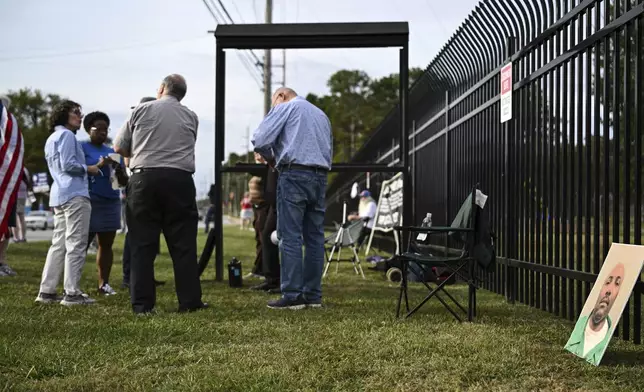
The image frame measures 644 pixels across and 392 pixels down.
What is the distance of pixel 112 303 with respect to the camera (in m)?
6.73

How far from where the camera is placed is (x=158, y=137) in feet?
20.3

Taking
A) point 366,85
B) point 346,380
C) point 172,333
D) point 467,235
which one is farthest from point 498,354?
point 366,85

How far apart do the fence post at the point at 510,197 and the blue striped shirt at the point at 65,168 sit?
384 centimetres

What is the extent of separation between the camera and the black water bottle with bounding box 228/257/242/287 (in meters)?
8.41

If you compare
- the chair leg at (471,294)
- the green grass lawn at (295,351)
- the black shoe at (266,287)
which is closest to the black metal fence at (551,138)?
the green grass lawn at (295,351)

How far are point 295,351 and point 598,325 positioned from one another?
168 cm

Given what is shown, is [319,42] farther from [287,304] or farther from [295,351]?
[295,351]

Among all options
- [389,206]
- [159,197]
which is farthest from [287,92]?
[389,206]

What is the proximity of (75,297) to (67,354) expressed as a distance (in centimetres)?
254

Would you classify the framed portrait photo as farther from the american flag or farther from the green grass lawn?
the american flag

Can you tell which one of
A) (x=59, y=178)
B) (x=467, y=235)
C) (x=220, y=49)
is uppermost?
(x=220, y=49)

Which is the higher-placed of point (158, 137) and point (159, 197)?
point (158, 137)

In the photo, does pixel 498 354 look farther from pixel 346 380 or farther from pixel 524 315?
pixel 524 315

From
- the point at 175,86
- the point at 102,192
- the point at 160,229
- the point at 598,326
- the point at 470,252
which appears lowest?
the point at 598,326
